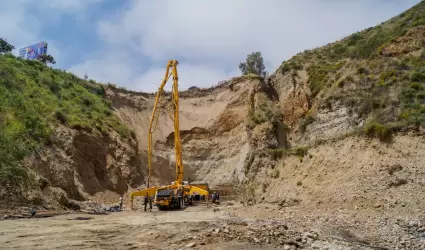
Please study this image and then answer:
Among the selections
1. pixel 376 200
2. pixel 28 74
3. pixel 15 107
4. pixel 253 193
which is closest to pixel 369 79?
pixel 253 193

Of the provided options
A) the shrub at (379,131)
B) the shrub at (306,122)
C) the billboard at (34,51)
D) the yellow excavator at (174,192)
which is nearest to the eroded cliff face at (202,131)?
the shrub at (306,122)

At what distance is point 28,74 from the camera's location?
35.3m

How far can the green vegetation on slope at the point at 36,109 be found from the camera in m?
19.5

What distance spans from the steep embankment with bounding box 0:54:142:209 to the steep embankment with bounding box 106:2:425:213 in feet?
19.8

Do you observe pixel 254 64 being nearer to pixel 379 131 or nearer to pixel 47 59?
pixel 47 59

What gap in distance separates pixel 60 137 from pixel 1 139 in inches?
352

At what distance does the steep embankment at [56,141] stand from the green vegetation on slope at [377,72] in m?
18.6

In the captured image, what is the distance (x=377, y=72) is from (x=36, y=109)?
26321mm

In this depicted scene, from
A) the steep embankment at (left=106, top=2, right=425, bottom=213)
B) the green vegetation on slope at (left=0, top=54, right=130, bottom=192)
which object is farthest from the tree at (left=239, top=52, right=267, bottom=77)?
the green vegetation on slope at (left=0, top=54, right=130, bottom=192)

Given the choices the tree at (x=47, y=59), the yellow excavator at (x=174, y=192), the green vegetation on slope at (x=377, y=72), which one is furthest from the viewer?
the tree at (x=47, y=59)

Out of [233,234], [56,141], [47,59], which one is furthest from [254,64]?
[233,234]

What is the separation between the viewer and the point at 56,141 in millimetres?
27094

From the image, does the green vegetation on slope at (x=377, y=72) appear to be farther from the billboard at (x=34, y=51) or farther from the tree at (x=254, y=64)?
the billboard at (x=34, y=51)

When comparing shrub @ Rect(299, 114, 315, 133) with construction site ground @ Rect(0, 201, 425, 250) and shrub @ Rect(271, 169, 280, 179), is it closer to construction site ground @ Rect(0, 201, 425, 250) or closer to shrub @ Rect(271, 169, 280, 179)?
shrub @ Rect(271, 169, 280, 179)
